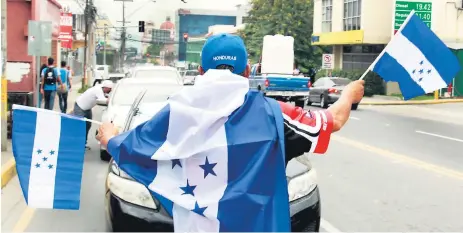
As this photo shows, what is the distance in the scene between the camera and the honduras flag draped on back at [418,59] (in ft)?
12.0

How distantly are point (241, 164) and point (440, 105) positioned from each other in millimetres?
30054

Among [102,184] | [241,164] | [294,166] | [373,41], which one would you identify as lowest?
[102,184]

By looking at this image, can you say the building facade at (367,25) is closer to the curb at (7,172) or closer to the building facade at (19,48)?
the building facade at (19,48)

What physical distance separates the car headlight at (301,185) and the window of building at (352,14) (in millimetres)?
35429

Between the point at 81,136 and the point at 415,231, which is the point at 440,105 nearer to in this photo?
the point at 415,231

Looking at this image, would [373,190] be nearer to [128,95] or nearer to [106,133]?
[128,95]

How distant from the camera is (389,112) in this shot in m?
26.9

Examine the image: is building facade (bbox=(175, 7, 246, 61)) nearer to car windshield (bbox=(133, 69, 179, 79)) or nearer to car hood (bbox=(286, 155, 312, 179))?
car windshield (bbox=(133, 69, 179, 79))

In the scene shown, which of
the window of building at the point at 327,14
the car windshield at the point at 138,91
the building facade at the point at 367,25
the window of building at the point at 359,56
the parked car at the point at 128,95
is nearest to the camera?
the parked car at the point at 128,95

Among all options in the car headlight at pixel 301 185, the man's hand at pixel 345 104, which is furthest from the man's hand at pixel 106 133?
the car headlight at pixel 301 185

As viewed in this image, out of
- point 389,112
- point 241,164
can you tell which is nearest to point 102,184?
point 241,164

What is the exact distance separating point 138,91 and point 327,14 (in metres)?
35.0

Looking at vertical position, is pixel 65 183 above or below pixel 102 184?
above

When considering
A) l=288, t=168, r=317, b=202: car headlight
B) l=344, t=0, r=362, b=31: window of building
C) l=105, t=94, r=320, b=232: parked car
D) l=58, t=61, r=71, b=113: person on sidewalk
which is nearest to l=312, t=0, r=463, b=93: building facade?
l=344, t=0, r=362, b=31: window of building
